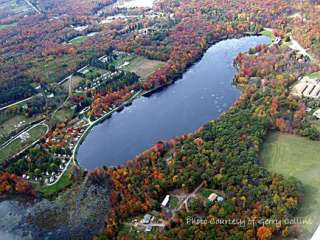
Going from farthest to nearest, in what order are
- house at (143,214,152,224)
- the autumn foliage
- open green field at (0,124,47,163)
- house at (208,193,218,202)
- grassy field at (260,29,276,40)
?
grassy field at (260,29,276,40)
open green field at (0,124,47,163)
the autumn foliage
house at (208,193,218,202)
house at (143,214,152,224)

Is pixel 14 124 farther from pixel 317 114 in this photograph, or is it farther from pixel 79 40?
pixel 317 114

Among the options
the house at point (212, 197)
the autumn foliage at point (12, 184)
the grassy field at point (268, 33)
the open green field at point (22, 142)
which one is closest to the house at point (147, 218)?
the house at point (212, 197)

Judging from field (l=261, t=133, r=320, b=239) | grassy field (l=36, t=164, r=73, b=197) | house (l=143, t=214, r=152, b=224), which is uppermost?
field (l=261, t=133, r=320, b=239)

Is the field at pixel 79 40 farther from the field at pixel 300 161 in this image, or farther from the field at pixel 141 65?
the field at pixel 300 161

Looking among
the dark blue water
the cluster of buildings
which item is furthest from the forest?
the dark blue water

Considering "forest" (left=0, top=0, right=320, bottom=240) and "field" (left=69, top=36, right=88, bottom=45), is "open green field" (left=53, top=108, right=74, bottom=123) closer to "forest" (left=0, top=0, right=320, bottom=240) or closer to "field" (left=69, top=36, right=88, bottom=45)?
"forest" (left=0, top=0, right=320, bottom=240)
